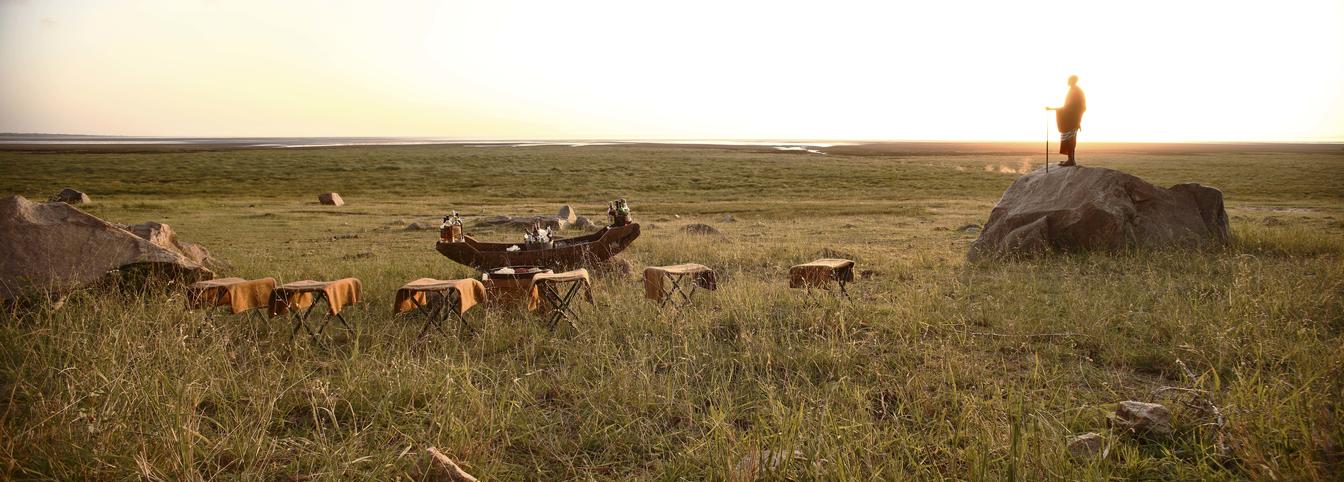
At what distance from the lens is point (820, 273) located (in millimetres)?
8055

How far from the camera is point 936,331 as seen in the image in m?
6.79

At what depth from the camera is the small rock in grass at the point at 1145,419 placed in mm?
4176

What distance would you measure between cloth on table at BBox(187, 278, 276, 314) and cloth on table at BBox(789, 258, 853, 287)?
5.32 metres

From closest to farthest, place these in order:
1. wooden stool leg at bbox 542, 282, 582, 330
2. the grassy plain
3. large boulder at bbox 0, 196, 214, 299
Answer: the grassy plain → wooden stool leg at bbox 542, 282, 582, 330 → large boulder at bbox 0, 196, 214, 299

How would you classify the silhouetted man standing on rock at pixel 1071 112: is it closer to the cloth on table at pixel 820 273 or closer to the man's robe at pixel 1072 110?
the man's robe at pixel 1072 110

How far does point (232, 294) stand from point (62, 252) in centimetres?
247

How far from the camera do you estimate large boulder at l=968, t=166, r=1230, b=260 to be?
453 inches

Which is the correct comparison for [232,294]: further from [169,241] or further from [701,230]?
[701,230]

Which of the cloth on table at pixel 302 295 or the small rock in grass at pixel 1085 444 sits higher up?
the cloth on table at pixel 302 295

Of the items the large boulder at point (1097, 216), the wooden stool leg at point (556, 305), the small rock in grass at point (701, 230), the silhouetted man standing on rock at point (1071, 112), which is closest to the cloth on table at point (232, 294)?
the wooden stool leg at point (556, 305)

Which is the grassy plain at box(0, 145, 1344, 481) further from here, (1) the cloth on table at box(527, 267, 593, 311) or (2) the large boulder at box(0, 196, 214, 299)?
(2) the large boulder at box(0, 196, 214, 299)

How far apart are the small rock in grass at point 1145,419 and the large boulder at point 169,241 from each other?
33.9 feet

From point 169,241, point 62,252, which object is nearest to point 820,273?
point 62,252

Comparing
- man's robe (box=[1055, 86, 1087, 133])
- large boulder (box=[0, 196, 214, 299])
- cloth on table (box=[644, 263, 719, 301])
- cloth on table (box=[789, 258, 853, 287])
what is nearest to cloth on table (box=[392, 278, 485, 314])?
cloth on table (box=[644, 263, 719, 301])
